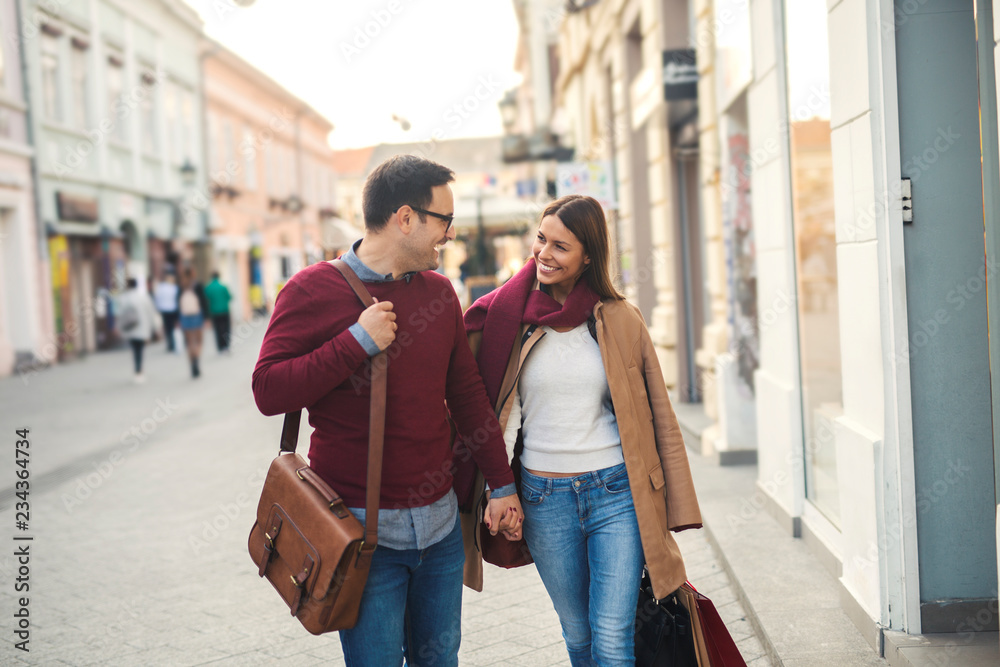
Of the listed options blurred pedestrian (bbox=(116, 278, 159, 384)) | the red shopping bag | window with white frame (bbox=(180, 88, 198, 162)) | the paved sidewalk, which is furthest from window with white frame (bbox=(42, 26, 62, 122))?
the red shopping bag

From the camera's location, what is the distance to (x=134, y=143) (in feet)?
79.7

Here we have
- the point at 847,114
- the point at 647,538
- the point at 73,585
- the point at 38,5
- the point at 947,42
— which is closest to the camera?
the point at 647,538

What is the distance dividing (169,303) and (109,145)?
4835 mm

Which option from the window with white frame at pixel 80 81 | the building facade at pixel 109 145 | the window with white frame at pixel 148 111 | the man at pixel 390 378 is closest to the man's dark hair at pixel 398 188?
the man at pixel 390 378

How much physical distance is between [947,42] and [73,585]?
4.96m

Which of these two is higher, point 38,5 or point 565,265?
point 38,5

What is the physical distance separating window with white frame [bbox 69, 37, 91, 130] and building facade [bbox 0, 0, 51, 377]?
2.67m

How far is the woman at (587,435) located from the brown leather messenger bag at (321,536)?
0.61 metres

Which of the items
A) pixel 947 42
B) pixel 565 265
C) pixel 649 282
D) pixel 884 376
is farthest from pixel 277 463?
pixel 649 282

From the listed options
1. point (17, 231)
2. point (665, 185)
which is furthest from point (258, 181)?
point (665, 185)

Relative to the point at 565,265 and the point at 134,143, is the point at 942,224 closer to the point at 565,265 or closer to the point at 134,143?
the point at 565,265

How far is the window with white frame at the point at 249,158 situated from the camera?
1384 inches

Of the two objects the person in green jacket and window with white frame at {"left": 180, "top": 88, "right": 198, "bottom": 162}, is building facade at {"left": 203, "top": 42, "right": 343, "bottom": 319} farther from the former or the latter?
the person in green jacket

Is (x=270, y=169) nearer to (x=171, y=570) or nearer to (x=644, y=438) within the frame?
(x=171, y=570)
